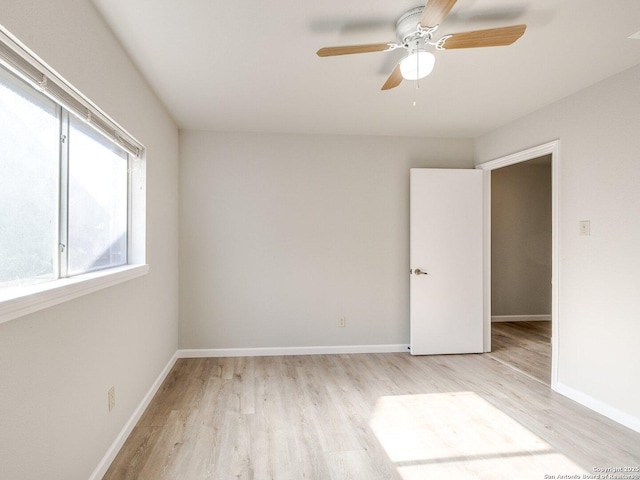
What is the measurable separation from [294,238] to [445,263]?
1.71m

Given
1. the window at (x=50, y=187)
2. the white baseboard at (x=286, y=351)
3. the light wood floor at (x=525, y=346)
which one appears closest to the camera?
the window at (x=50, y=187)

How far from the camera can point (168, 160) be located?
137 inches

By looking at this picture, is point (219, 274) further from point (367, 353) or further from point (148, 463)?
point (148, 463)

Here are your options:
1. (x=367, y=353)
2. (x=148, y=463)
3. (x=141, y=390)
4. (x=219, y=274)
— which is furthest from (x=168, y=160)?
(x=367, y=353)

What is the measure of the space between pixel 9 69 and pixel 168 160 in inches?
87.0

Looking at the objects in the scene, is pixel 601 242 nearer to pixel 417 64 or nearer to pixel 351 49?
pixel 417 64

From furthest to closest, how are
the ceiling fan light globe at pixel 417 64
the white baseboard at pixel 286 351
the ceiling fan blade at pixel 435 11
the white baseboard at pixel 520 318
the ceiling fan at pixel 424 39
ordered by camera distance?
1. the white baseboard at pixel 520 318
2. the white baseboard at pixel 286 351
3. the ceiling fan light globe at pixel 417 64
4. the ceiling fan at pixel 424 39
5. the ceiling fan blade at pixel 435 11

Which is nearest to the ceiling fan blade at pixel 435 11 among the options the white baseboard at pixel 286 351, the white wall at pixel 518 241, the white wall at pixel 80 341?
the white wall at pixel 80 341

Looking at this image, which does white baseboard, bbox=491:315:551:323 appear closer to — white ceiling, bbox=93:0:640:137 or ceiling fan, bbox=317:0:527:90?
white ceiling, bbox=93:0:640:137

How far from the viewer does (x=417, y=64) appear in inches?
77.6

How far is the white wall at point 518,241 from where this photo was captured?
5703 millimetres

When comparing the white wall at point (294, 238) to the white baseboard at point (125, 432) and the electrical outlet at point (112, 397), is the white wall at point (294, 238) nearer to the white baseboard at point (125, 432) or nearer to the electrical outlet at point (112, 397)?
the white baseboard at point (125, 432)

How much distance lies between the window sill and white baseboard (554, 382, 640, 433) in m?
3.40

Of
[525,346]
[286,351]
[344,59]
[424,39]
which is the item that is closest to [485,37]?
[424,39]
